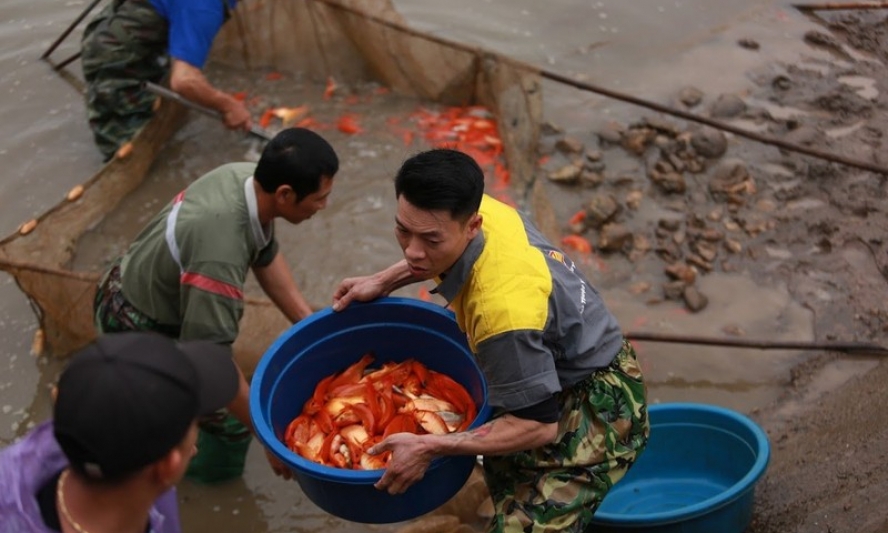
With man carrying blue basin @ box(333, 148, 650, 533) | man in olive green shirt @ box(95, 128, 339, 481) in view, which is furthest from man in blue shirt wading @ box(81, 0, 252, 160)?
man carrying blue basin @ box(333, 148, 650, 533)

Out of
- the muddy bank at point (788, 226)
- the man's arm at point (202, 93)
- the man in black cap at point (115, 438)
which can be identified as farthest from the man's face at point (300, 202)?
the man's arm at point (202, 93)

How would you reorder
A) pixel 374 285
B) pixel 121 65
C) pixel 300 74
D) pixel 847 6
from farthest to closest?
pixel 847 6 < pixel 300 74 < pixel 121 65 < pixel 374 285

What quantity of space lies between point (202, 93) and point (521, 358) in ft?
11.7

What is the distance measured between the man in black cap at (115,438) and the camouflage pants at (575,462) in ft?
4.04

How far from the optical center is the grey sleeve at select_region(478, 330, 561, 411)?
2.67 meters

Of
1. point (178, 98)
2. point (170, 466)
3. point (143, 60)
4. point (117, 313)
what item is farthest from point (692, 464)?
point (143, 60)

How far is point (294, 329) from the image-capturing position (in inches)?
131

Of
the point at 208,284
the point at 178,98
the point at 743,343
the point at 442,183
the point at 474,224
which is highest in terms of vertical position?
the point at 442,183

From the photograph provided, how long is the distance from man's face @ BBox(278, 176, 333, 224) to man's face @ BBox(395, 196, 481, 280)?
2.41 ft

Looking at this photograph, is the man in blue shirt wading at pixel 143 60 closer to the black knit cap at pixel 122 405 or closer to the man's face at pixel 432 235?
the man's face at pixel 432 235

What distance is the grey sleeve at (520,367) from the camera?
2.67m

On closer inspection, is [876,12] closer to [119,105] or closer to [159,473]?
[119,105]

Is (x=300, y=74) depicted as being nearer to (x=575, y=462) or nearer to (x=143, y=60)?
(x=143, y=60)

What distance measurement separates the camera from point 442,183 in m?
2.64
